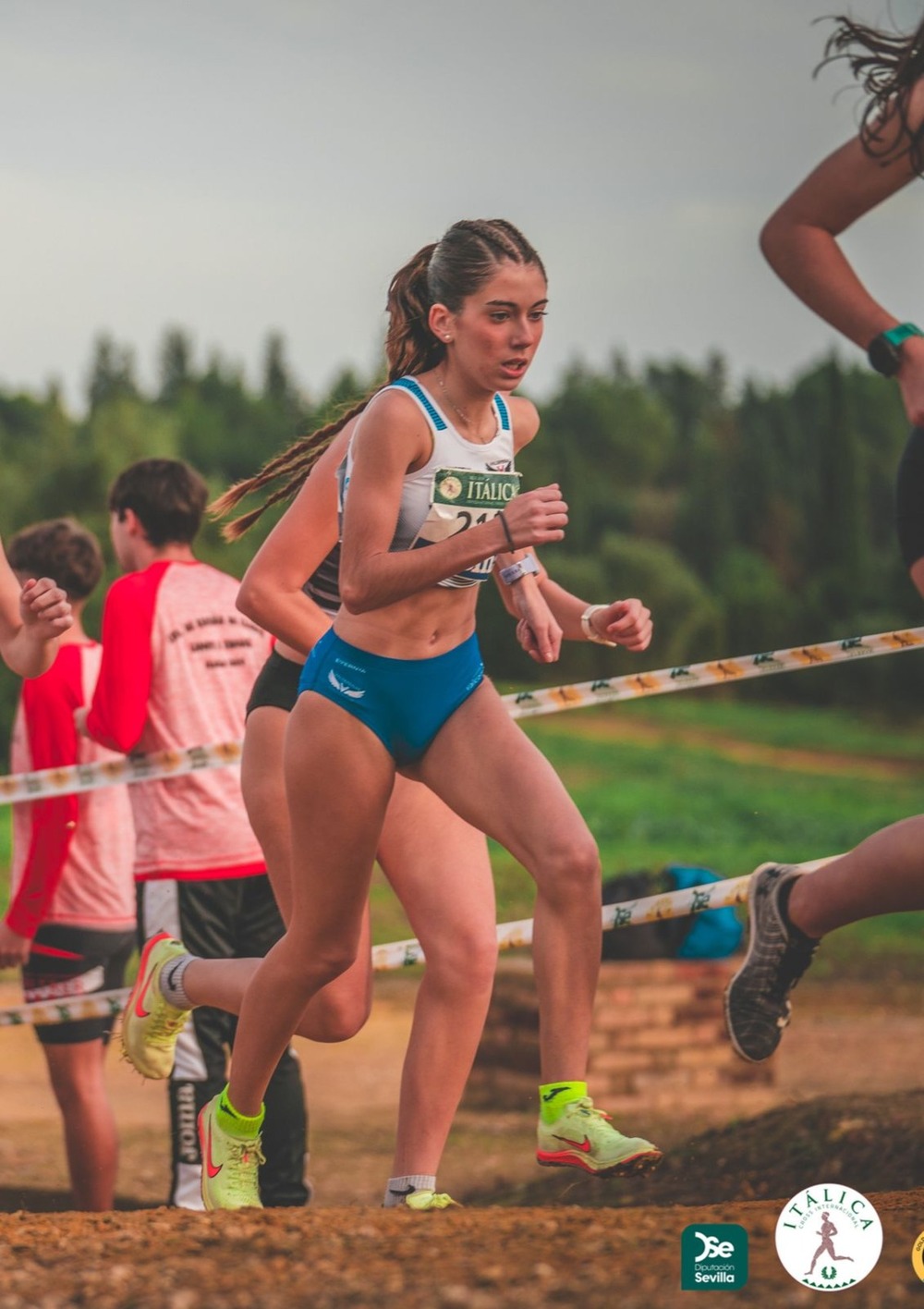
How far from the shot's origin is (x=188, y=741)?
5285 millimetres

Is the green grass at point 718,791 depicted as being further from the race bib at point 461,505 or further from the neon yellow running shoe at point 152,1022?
the race bib at point 461,505

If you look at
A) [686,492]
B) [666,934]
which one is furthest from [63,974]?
[686,492]

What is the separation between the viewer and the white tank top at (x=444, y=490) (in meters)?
3.66

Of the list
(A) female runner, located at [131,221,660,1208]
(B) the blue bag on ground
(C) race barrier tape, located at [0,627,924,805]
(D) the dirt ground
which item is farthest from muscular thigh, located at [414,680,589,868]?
(B) the blue bag on ground

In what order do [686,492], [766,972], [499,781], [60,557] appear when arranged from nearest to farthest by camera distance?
[499,781]
[766,972]
[60,557]
[686,492]

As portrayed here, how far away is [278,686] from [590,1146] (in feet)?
4.49

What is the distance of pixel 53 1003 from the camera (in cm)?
532

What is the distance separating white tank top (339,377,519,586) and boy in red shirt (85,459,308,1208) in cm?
163

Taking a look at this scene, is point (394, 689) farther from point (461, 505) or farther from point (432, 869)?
point (432, 869)

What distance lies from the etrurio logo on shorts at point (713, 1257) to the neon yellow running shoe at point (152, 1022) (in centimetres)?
175

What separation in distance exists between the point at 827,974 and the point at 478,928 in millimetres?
12149

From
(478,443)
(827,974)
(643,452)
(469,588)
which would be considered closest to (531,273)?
(478,443)

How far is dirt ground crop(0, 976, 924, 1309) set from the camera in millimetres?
2953

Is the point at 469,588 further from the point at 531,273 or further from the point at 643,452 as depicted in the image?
the point at 643,452
